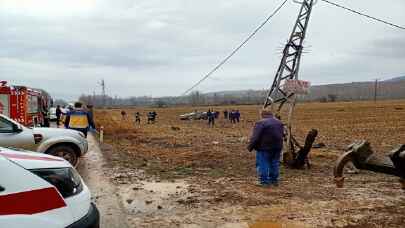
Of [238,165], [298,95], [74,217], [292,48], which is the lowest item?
[238,165]

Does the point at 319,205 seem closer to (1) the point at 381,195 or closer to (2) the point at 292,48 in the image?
(1) the point at 381,195

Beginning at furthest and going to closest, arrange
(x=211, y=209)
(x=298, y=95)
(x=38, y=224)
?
(x=298, y=95) → (x=211, y=209) → (x=38, y=224)

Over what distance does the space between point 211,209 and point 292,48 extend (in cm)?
629

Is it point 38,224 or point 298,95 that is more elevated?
point 298,95

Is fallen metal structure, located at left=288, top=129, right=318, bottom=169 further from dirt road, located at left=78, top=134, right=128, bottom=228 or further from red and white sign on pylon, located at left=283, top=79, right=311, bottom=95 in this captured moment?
dirt road, located at left=78, top=134, right=128, bottom=228

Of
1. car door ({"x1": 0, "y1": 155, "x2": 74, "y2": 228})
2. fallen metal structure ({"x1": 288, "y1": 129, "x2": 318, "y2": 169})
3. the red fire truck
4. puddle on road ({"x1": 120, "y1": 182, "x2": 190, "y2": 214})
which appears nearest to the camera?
car door ({"x1": 0, "y1": 155, "x2": 74, "y2": 228})

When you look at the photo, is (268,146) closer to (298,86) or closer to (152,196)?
(152,196)

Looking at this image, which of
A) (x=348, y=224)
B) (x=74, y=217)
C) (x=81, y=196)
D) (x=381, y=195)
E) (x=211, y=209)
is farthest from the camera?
(x=381, y=195)

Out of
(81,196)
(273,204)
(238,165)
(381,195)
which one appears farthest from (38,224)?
(238,165)

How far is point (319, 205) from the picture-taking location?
7684 mm

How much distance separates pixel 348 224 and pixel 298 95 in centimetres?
591

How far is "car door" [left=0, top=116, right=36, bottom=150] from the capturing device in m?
9.59

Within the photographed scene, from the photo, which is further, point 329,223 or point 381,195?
point 381,195

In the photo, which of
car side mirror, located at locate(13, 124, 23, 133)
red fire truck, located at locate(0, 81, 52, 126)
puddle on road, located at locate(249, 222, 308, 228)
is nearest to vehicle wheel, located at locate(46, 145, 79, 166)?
car side mirror, located at locate(13, 124, 23, 133)
